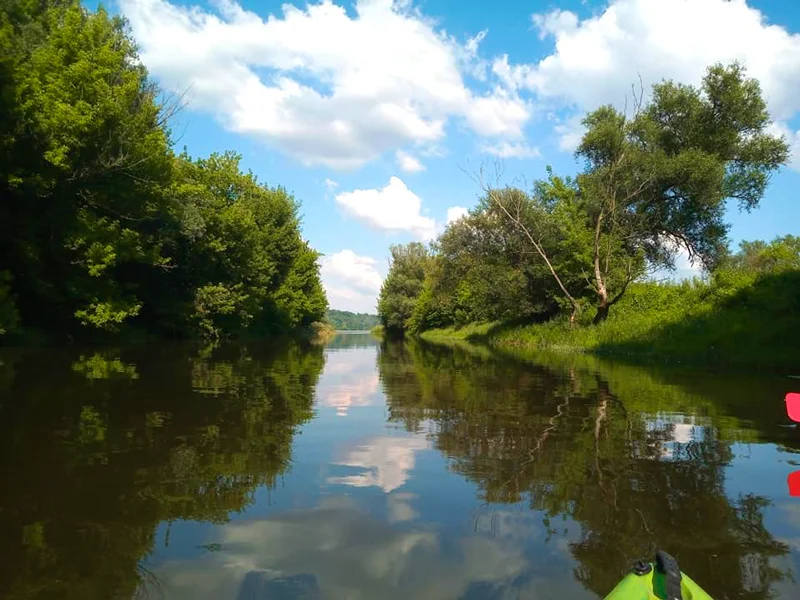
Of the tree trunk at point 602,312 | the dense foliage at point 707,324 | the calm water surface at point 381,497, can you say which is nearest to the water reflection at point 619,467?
the calm water surface at point 381,497

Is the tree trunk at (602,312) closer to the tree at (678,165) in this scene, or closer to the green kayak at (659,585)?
the tree at (678,165)

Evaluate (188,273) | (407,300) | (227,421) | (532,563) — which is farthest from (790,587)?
(407,300)

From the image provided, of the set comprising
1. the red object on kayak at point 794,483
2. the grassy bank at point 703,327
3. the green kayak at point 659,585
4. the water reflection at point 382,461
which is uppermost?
the grassy bank at point 703,327

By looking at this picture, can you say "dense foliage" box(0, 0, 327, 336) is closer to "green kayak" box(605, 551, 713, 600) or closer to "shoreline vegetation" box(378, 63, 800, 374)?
"shoreline vegetation" box(378, 63, 800, 374)

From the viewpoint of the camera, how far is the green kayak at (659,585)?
2572 mm

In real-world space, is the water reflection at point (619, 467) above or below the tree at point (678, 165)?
below

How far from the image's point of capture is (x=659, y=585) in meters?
2.67

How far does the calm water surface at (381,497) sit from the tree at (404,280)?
69.5m

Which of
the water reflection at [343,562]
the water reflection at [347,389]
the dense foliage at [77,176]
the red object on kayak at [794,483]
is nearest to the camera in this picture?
the water reflection at [343,562]

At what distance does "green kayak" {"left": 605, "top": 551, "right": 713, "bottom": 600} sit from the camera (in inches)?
101

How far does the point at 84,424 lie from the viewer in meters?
7.54

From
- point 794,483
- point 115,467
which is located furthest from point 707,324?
point 115,467

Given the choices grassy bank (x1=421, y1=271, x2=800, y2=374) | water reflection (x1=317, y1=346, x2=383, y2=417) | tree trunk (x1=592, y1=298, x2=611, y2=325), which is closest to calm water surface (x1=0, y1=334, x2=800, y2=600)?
water reflection (x1=317, y1=346, x2=383, y2=417)

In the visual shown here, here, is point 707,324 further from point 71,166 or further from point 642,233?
point 71,166
